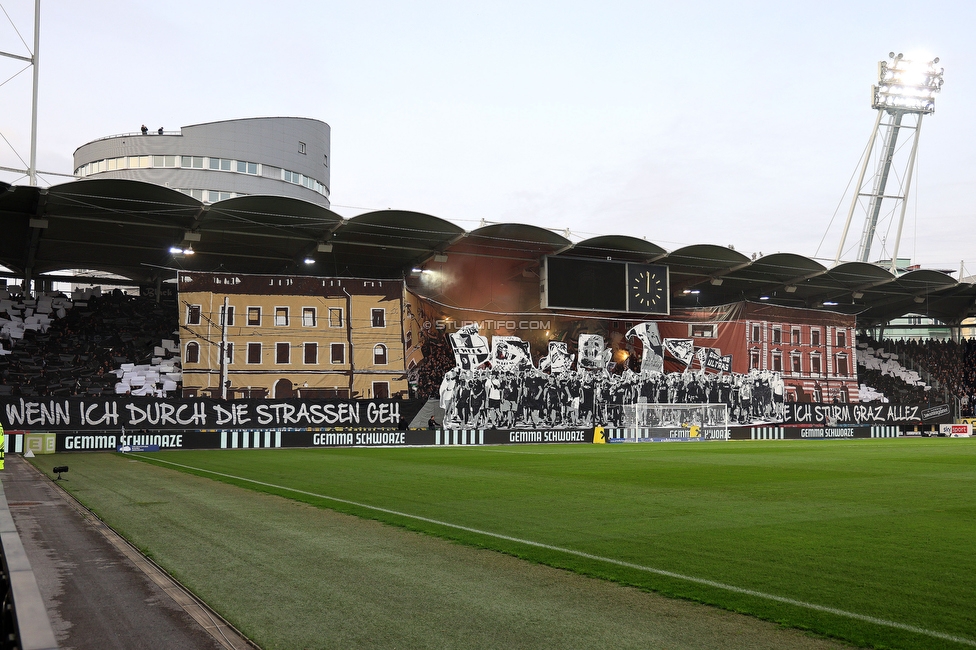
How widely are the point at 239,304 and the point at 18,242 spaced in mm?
12261

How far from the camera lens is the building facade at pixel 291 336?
151 feet

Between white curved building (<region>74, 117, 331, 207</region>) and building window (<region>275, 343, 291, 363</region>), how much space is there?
127ft

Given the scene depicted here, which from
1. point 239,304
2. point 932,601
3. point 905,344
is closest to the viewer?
point 932,601

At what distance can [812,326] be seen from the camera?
61062mm

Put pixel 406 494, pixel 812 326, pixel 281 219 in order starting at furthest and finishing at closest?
pixel 812 326 < pixel 281 219 < pixel 406 494

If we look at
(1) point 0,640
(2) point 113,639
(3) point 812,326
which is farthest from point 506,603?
(3) point 812,326

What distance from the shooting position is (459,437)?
40.4 meters

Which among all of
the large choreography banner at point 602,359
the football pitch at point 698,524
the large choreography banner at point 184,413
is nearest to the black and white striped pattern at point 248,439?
the large choreography banner at point 184,413

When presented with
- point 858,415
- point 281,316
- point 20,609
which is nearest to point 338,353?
point 281,316

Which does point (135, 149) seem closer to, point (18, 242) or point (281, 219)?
point (18, 242)

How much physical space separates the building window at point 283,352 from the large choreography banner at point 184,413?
793cm

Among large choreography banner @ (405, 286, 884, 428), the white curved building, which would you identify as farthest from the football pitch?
the white curved building

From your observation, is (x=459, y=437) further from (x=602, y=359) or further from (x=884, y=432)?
(x=884, y=432)

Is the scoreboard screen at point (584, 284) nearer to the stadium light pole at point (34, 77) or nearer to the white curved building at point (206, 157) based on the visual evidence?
the stadium light pole at point (34, 77)
